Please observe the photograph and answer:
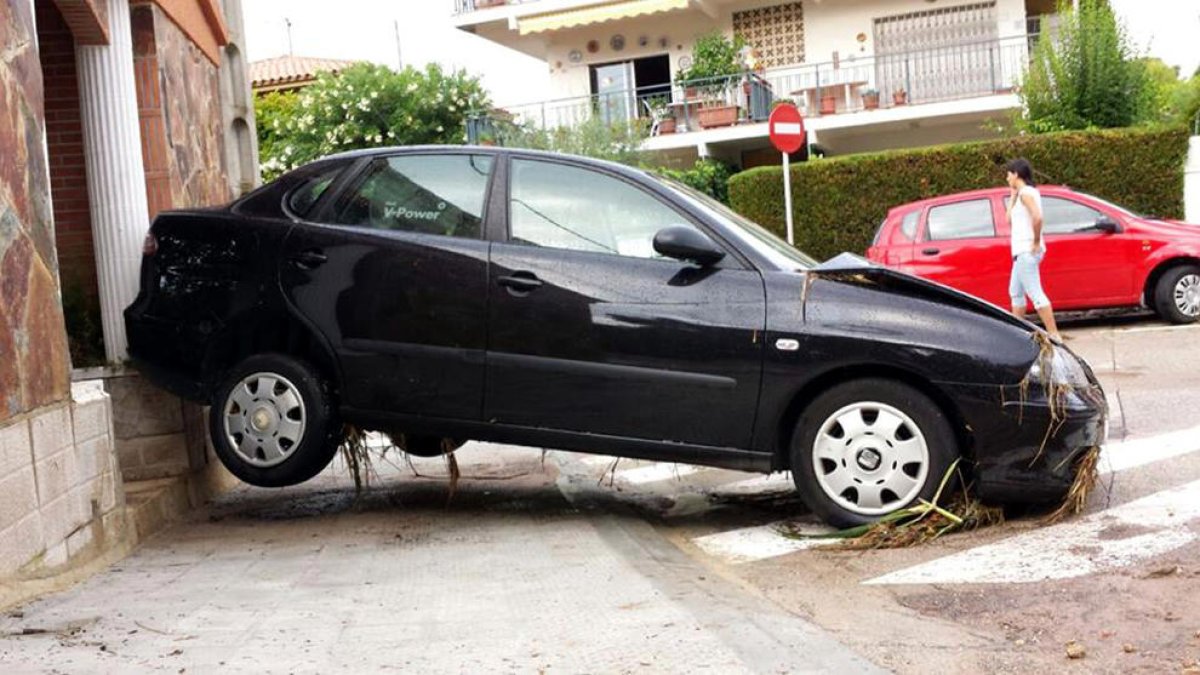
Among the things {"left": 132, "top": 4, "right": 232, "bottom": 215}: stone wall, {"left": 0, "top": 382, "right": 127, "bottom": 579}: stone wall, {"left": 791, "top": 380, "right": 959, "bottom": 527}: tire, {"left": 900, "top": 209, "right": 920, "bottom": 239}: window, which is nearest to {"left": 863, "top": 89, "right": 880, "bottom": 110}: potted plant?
{"left": 900, "top": 209, "right": 920, "bottom": 239}: window

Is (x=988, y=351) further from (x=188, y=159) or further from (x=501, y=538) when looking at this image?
(x=188, y=159)

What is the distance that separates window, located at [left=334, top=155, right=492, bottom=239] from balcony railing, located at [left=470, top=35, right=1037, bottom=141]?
22549 millimetres

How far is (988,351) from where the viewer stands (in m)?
6.48

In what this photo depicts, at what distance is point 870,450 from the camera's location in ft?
21.5

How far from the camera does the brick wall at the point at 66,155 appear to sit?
27.2 ft

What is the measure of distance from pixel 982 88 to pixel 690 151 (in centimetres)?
650

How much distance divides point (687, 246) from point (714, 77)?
2518 centimetres

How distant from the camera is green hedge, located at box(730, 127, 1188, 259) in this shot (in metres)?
20.5

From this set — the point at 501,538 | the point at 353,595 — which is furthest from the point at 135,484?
the point at 353,595

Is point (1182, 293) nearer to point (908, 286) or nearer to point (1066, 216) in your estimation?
point (1066, 216)

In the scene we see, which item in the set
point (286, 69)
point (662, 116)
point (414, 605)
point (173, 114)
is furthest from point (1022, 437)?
point (286, 69)

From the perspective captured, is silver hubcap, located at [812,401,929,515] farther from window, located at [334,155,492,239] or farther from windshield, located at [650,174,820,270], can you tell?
window, located at [334,155,492,239]

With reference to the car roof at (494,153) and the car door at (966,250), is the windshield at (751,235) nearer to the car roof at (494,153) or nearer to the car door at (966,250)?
the car roof at (494,153)

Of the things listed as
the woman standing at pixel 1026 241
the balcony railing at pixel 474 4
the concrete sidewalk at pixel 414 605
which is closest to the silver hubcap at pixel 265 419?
the concrete sidewalk at pixel 414 605
